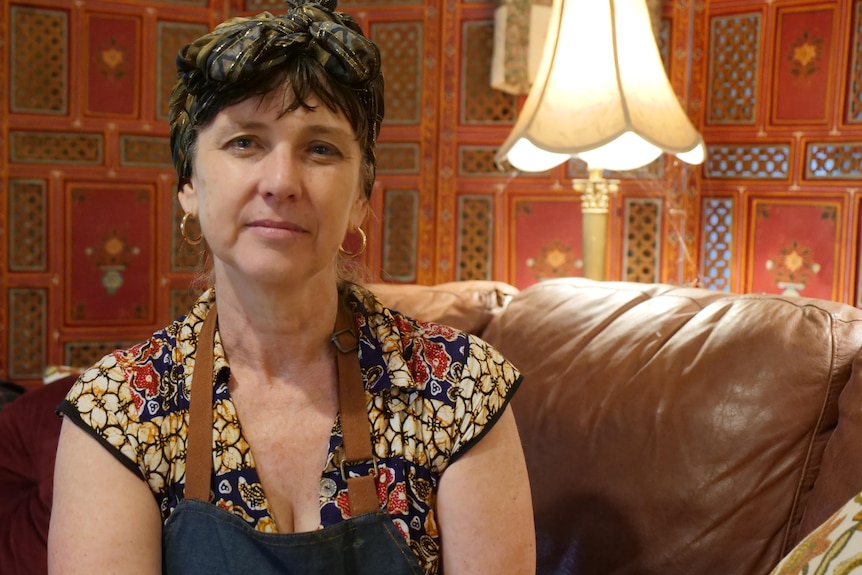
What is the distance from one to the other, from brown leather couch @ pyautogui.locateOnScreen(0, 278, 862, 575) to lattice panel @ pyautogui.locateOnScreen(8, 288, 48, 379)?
5.57ft

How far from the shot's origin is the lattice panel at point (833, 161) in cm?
274

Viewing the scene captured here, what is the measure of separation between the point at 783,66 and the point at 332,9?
2.20 metres

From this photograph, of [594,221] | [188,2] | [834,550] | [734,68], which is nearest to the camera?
[834,550]

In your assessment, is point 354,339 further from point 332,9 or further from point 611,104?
point 611,104

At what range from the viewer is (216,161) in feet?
3.51

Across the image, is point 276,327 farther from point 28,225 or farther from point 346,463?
point 28,225

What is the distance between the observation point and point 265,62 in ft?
3.42

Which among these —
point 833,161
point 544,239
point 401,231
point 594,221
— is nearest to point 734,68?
point 833,161

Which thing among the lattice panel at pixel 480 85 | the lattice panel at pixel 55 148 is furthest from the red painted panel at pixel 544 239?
the lattice panel at pixel 55 148

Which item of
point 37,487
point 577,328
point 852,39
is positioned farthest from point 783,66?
point 37,487

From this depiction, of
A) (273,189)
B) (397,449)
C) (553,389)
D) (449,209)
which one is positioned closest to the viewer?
(273,189)

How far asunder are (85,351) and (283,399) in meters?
2.48

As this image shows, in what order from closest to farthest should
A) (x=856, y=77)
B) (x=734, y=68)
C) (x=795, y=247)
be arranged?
1. (x=856, y=77)
2. (x=795, y=247)
3. (x=734, y=68)

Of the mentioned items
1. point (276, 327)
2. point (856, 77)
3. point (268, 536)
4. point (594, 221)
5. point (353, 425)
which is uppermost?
point (856, 77)
